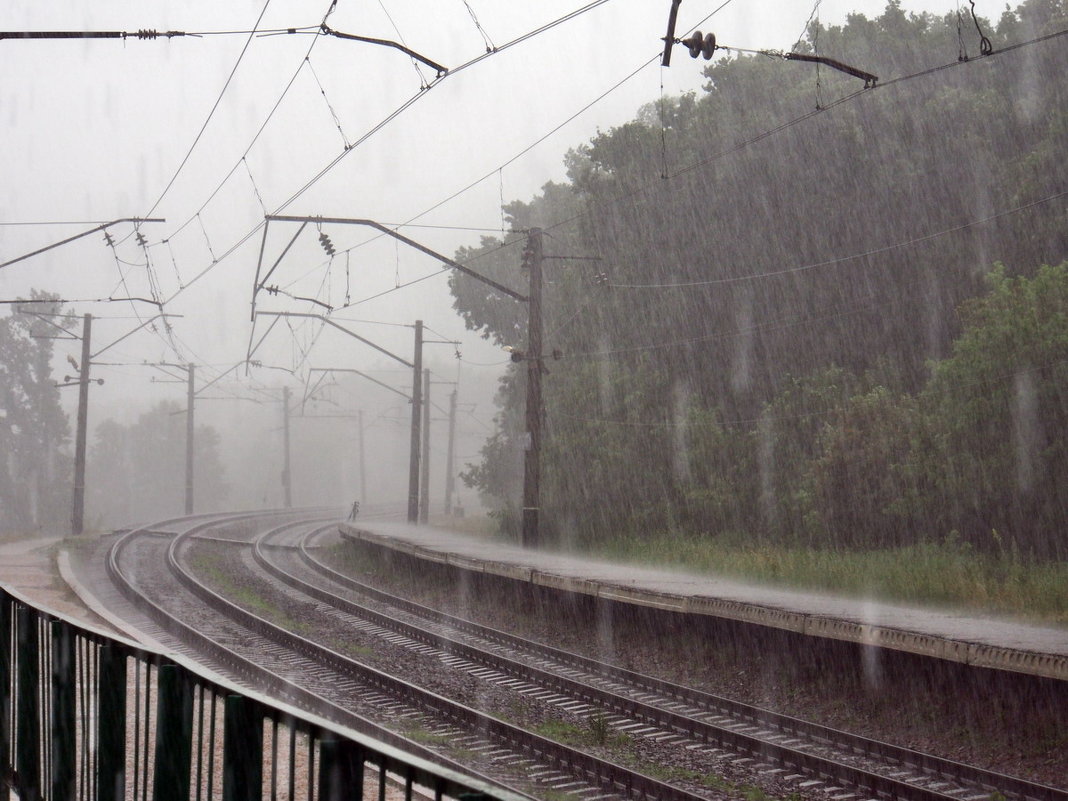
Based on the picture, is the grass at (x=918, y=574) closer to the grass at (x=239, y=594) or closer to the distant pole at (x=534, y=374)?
the distant pole at (x=534, y=374)

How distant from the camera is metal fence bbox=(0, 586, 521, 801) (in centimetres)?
275

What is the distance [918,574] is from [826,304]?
11628 millimetres

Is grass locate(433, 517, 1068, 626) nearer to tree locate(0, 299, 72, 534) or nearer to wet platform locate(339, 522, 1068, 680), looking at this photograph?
wet platform locate(339, 522, 1068, 680)

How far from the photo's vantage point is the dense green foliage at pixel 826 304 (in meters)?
18.8

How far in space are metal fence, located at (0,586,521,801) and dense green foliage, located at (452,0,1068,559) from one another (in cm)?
1448

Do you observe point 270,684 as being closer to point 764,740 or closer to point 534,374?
point 764,740

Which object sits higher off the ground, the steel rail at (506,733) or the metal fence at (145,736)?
the metal fence at (145,736)

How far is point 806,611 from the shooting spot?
11.4 metres

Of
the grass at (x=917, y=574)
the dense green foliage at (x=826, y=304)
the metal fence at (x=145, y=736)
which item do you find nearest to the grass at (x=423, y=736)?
the metal fence at (x=145, y=736)

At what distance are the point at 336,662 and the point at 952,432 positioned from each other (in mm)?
11318

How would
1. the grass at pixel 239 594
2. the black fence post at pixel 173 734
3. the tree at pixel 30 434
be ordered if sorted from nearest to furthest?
the black fence post at pixel 173 734
the grass at pixel 239 594
the tree at pixel 30 434

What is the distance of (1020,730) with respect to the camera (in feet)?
28.5

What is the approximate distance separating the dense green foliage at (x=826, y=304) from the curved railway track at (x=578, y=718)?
29.5 feet

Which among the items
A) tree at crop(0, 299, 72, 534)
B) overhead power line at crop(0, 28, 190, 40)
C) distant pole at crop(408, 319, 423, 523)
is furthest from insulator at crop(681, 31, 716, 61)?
tree at crop(0, 299, 72, 534)
